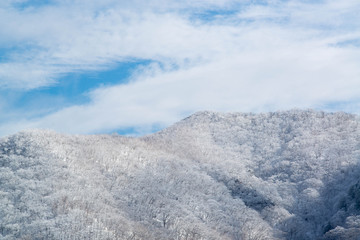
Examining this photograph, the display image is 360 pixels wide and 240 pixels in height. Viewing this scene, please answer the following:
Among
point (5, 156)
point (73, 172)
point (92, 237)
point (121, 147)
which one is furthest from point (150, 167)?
point (92, 237)

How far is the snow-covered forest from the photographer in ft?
340

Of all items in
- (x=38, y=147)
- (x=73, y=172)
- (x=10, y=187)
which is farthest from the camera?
(x=38, y=147)

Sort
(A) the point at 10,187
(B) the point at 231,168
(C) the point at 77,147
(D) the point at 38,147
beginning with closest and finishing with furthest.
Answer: (A) the point at 10,187 → (D) the point at 38,147 → (C) the point at 77,147 → (B) the point at 231,168

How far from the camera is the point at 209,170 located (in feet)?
552

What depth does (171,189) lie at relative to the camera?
455 ft

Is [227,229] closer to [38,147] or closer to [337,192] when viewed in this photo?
[337,192]

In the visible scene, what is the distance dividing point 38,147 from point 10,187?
24761 millimetres

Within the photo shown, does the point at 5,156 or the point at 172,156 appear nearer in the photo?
the point at 5,156

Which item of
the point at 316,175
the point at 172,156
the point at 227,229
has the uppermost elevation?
the point at 172,156

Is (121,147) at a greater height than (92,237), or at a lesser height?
greater

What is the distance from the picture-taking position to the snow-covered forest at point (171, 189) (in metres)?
104

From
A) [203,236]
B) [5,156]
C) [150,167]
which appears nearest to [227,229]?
[203,236]

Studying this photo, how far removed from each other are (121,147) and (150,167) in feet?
59.2

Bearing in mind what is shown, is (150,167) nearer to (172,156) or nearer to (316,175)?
(172,156)
